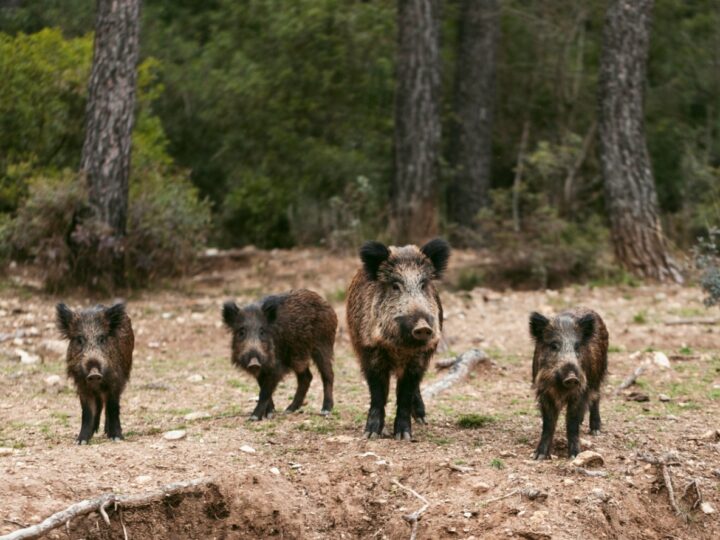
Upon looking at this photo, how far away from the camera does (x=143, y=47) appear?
21.5 meters

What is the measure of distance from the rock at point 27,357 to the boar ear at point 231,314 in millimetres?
3575

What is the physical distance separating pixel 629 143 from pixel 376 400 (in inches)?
398

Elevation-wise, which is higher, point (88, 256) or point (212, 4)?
point (212, 4)

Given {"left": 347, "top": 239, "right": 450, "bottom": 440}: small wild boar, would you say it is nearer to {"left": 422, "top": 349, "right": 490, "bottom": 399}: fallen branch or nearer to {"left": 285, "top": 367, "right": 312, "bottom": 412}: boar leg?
{"left": 285, "top": 367, "right": 312, "bottom": 412}: boar leg

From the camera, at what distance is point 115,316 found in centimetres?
858

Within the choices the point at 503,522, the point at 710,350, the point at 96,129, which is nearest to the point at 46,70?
the point at 96,129

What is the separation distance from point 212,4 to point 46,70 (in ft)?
27.7

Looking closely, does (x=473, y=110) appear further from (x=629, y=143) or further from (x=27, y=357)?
(x=27, y=357)

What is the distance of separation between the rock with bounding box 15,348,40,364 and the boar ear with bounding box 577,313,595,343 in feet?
21.1

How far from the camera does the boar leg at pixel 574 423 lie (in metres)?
7.71

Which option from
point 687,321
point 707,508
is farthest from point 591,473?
point 687,321

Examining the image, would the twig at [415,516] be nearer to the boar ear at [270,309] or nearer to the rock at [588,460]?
the rock at [588,460]

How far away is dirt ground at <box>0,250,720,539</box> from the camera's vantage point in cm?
714

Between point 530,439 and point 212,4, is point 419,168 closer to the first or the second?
point 212,4
